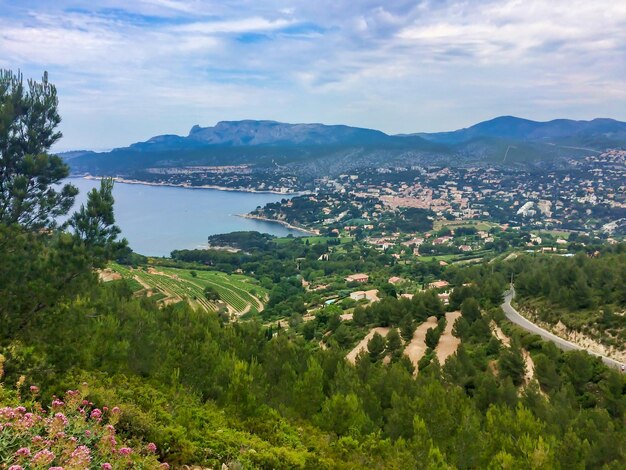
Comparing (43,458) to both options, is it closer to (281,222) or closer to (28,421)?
(28,421)

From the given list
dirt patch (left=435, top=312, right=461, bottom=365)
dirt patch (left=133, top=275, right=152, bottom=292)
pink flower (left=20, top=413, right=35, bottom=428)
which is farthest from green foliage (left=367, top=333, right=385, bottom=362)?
dirt patch (left=133, top=275, right=152, bottom=292)

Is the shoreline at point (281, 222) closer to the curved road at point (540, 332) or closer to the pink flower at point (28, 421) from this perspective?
the curved road at point (540, 332)

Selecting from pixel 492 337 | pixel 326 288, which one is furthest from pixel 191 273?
pixel 492 337

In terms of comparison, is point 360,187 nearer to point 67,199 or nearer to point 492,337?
point 492,337

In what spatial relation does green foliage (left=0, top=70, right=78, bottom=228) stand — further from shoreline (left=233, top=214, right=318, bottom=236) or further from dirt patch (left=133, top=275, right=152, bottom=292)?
shoreline (left=233, top=214, right=318, bottom=236)

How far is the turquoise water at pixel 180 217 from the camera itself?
60844 millimetres

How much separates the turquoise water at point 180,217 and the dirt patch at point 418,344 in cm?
3156

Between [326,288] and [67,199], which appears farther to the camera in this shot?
[326,288]

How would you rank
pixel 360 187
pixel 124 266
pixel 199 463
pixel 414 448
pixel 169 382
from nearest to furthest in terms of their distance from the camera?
pixel 199 463 → pixel 414 448 → pixel 169 382 → pixel 124 266 → pixel 360 187

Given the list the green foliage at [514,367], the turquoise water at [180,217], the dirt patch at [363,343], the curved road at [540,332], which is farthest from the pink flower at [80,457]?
the turquoise water at [180,217]

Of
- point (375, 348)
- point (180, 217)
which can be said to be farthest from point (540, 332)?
point (180, 217)

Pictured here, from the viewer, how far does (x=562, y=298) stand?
21188mm

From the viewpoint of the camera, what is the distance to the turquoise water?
200ft

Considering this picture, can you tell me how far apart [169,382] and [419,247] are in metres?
50.7
